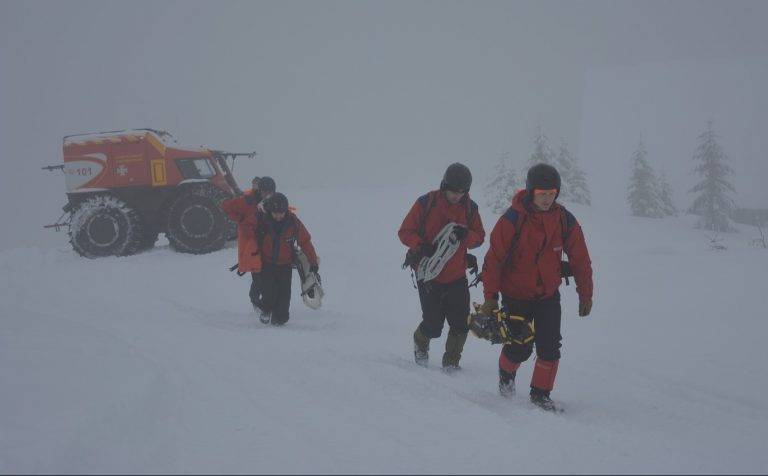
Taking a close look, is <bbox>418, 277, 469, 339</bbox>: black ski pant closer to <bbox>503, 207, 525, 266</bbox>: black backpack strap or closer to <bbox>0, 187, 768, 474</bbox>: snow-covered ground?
<bbox>0, 187, 768, 474</bbox>: snow-covered ground

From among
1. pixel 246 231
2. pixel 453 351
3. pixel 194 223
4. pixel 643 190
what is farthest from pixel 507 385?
pixel 643 190

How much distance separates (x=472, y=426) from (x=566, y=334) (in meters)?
4.64

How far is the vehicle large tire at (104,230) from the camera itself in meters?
12.3

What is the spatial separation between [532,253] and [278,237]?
12.1 feet

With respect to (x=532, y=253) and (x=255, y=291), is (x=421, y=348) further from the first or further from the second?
(x=255, y=291)

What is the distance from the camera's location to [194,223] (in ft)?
40.6

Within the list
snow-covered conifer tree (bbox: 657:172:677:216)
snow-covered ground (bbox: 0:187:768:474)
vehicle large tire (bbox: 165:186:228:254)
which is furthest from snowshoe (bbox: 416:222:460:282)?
snow-covered conifer tree (bbox: 657:172:677:216)

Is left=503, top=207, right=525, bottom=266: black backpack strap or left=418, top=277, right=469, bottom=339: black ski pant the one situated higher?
left=503, top=207, right=525, bottom=266: black backpack strap

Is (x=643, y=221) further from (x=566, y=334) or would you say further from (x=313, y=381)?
(x=313, y=381)

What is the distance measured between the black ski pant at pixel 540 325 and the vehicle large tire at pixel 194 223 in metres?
9.69

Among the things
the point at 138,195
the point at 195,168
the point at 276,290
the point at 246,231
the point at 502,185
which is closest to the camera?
the point at 246,231

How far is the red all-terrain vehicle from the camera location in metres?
12.4

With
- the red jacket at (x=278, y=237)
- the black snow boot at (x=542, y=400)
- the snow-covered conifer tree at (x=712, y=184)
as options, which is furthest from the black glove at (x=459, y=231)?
the snow-covered conifer tree at (x=712, y=184)

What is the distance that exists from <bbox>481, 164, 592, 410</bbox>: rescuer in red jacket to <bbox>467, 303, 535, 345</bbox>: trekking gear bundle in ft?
0.22
